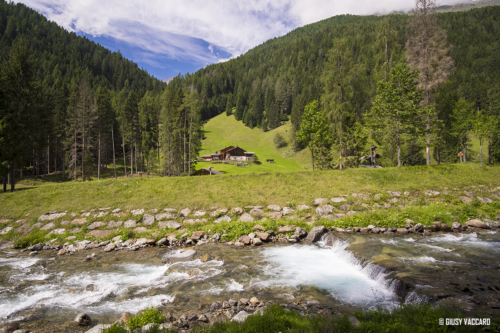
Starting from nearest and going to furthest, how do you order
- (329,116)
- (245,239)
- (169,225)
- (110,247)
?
1. (110,247)
2. (245,239)
3. (169,225)
4. (329,116)

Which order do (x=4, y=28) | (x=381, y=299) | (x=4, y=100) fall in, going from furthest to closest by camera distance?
(x=4, y=28)
(x=4, y=100)
(x=381, y=299)

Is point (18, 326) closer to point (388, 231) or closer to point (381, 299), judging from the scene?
point (381, 299)

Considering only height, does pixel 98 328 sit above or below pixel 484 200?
below

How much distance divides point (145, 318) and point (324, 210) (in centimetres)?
1426

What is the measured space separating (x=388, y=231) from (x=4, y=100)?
40843 millimetres

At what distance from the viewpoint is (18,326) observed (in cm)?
714

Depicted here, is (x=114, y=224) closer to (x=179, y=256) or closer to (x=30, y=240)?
(x=30, y=240)

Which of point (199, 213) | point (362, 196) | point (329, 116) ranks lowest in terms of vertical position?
point (199, 213)

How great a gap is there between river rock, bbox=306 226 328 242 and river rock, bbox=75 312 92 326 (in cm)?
1157

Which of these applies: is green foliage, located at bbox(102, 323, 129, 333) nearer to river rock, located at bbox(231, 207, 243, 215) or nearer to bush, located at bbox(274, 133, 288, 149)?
river rock, located at bbox(231, 207, 243, 215)

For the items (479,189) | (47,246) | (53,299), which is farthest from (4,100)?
(479,189)

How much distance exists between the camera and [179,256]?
42.6 ft

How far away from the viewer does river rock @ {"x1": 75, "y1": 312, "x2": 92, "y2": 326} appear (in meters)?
7.20

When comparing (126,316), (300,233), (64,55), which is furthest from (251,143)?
(64,55)
